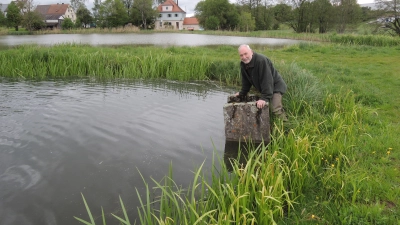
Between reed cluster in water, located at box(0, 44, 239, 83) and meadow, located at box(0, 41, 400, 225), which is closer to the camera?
meadow, located at box(0, 41, 400, 225)

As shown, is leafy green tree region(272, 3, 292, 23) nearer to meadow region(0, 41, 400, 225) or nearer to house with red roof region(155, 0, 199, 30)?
house with red roof region(155, 0, 199, 30)

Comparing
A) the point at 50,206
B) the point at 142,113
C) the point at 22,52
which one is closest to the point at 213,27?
the point at 22,52

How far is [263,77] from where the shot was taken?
5.39 metres

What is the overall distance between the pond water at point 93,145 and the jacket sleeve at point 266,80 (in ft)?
3.92

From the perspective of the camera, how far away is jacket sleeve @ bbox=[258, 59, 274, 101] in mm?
5309

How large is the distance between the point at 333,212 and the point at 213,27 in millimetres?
57479

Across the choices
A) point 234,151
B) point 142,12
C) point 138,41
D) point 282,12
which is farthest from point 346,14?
point 234,151

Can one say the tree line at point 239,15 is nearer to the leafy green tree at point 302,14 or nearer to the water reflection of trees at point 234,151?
the leafy green tree at point 302,14

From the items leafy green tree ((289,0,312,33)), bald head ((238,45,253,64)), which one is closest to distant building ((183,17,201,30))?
leafy green tree ((289,0,312,33))

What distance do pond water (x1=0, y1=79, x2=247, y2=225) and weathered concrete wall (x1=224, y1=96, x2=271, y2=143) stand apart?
326 millimetres

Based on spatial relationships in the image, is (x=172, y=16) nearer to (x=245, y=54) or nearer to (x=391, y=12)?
(x=391, y=12)

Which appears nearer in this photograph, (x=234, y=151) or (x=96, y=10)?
(x=234, y=151)

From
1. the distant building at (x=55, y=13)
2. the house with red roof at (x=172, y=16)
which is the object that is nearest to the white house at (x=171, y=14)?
the house with red roof at (x=172, y=16)

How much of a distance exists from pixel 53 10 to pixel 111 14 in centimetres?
2036
